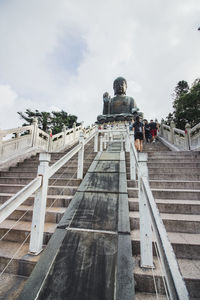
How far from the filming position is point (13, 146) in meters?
6.54

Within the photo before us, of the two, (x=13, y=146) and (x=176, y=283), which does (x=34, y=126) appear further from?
(x=176, y=283)

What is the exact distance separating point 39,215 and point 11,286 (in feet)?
2.37

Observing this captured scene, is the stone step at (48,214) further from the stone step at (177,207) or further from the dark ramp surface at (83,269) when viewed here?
the stone step at (177,207)

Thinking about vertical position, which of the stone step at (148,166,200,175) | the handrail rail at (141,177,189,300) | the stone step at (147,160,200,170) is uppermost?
the stone step at (147,160,200,170)

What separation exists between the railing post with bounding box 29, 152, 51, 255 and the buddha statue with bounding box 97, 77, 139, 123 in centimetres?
1566

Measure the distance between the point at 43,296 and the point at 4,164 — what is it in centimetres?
548

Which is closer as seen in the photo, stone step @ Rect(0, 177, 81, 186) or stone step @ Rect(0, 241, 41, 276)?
stone step @ Rect(0, 241, 41, 276)

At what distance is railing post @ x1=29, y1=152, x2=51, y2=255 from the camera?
196cm

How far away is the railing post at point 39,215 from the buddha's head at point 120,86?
A: 19079 mm

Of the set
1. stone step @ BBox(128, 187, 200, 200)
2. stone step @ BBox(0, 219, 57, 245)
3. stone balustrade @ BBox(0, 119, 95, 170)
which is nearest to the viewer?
stone step @ BBox(0, 219, 57, 245)

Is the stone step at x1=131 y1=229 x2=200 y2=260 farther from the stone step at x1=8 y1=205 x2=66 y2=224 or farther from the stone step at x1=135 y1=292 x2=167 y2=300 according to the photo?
the stone step at x1=8 y1=205 x2=66 y2=224

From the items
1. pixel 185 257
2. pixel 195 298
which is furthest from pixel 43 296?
pixel 185 257

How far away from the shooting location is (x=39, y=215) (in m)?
2.02

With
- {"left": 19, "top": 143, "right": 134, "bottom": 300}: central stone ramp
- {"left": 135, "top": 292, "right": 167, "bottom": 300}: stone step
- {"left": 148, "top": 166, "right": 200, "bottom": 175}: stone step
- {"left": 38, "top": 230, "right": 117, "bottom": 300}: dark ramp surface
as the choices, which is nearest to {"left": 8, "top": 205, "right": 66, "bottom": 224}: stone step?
{"left": 19, "top": 143, "right": 134, "bottom": 300}: central stone ramp
